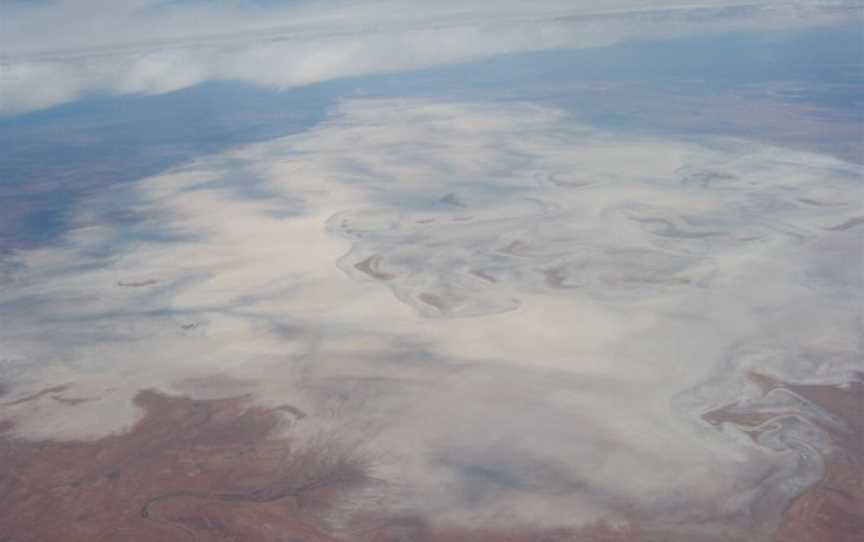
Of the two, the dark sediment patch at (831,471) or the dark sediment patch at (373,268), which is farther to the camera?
the dark sediment patch at (373,268)

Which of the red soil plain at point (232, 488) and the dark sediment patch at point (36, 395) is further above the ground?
the dark sediment patch at point (36, 395)

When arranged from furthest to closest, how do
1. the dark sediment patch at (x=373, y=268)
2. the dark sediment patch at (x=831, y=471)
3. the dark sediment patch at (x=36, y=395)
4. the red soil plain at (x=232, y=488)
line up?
1. the dark sediment patch at (x=373, y=268)
2. the dark sediment patch at (x=36, y=395)
3. the red soil plain at (x=232, y=488)
4. the dark sediment patch at (x=831, y=471)

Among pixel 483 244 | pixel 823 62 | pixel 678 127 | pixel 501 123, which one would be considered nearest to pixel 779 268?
pixel 483 244

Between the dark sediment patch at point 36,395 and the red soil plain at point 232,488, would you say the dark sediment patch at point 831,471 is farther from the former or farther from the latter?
the dark sediment patch at point 36,395

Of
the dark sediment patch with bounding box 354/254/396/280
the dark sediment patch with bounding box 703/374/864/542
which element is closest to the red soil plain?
the dark sediment patch with bounding box 703/374/864/542

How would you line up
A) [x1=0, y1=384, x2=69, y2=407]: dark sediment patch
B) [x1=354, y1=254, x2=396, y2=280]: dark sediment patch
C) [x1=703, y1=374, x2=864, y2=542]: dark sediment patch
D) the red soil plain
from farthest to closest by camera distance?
1. [x1=354, y1=254, x2=396, y2=280]: dark sediment patch
2. [x1=0, y1=384, x2=69, y2=407]: dark sediment patch
3. the red soil plain
4. [x1=703, y1=374, x2=864, y2=542]: dark sediment patch

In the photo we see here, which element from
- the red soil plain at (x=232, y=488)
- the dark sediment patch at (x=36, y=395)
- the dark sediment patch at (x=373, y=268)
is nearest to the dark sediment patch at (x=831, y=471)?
the red soil plain at (x=232, y=488)

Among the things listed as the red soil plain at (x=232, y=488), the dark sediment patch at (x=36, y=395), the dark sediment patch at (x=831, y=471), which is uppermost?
the dark sediment patch at (x=36, y=395)

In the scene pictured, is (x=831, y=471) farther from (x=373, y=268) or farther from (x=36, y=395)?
(x=36, y=395)

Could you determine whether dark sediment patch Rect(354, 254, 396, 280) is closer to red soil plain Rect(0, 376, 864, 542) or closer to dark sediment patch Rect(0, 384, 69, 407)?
red soil plain Rect(0, 376, 864, 542)

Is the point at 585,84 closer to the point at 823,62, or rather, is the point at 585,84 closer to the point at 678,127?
the point at 823,62
